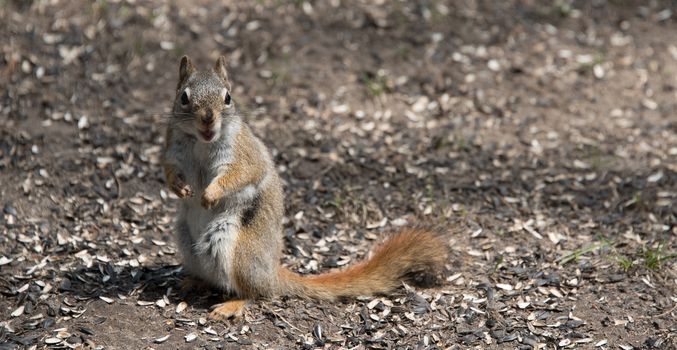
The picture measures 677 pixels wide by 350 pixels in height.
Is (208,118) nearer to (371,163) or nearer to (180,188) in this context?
(180,188)

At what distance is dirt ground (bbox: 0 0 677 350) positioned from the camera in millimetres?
4441

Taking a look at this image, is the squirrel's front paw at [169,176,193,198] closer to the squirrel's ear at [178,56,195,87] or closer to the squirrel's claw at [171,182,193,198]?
the squirrel's claw at [171,182,193,198]

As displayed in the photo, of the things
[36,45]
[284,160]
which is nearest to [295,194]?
[284,160]

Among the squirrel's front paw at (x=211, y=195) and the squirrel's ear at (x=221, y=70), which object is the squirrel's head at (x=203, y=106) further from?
the squirrel's front paw at (x=211, y=195)

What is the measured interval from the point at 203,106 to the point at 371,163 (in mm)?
2192

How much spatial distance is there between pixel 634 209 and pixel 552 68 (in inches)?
82.9

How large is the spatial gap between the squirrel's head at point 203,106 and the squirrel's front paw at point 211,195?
24 cm

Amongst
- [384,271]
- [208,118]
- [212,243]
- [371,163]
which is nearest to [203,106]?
[208,118]

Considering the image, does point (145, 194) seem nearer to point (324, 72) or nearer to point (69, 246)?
point (69, 246)

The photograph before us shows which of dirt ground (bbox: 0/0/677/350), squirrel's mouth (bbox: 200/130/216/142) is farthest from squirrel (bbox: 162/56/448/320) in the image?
dirt ground (bbox: 0/0/677/350)

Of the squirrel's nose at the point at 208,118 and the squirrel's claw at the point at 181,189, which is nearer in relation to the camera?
the squirrel's nose at the point at 208,118

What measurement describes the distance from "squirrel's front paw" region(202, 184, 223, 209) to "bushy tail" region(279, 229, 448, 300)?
0.56 m

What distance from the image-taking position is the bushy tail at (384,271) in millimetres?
4527

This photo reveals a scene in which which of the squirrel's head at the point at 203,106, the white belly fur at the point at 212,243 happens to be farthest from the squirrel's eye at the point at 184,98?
the white belly fur at the point at 212,243
